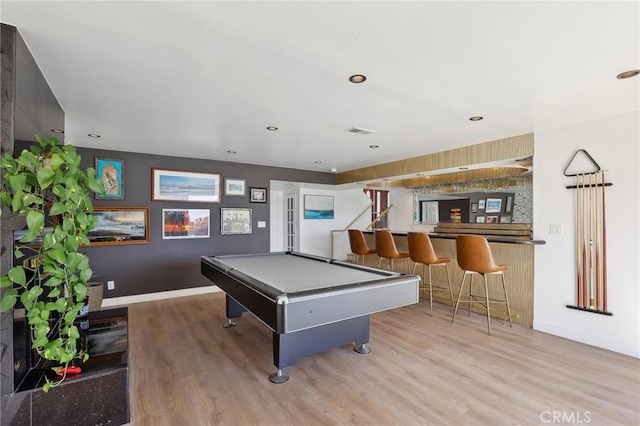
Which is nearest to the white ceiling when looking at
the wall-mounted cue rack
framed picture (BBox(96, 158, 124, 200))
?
the wall-mounted cue rack

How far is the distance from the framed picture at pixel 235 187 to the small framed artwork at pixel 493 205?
4.68 m

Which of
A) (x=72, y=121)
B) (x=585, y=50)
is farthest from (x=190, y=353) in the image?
(x=585, y=50)

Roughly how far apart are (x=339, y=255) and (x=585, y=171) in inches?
191

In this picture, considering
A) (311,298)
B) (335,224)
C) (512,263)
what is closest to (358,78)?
(311,298)

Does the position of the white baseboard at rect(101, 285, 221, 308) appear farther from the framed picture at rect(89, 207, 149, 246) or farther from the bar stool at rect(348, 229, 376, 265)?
the bar stool at rect(348, 229, 376, 265)

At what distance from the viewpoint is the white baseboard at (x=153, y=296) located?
4.42m

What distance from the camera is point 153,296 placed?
4707 mm

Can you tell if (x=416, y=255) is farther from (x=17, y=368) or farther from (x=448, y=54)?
(x=17, y=368)

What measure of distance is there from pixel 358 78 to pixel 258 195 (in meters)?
3.87

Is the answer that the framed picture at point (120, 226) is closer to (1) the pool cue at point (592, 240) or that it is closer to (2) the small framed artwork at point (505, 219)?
(1) the pool cue at point (592, 240)

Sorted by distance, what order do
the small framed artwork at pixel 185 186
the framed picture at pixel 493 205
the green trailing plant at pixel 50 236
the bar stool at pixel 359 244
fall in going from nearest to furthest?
the green trailing plant at pixel 50 236, the small framed artwork at pixel 185 186, the bar stool at pixel 359 244, the framed picture at pixel 493 205

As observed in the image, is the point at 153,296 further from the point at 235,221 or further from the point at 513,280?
the point at 513,280

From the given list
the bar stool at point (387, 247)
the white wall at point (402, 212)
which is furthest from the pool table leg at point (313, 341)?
the white wall at point (402, 212)

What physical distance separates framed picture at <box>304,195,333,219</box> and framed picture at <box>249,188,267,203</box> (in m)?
1.25
